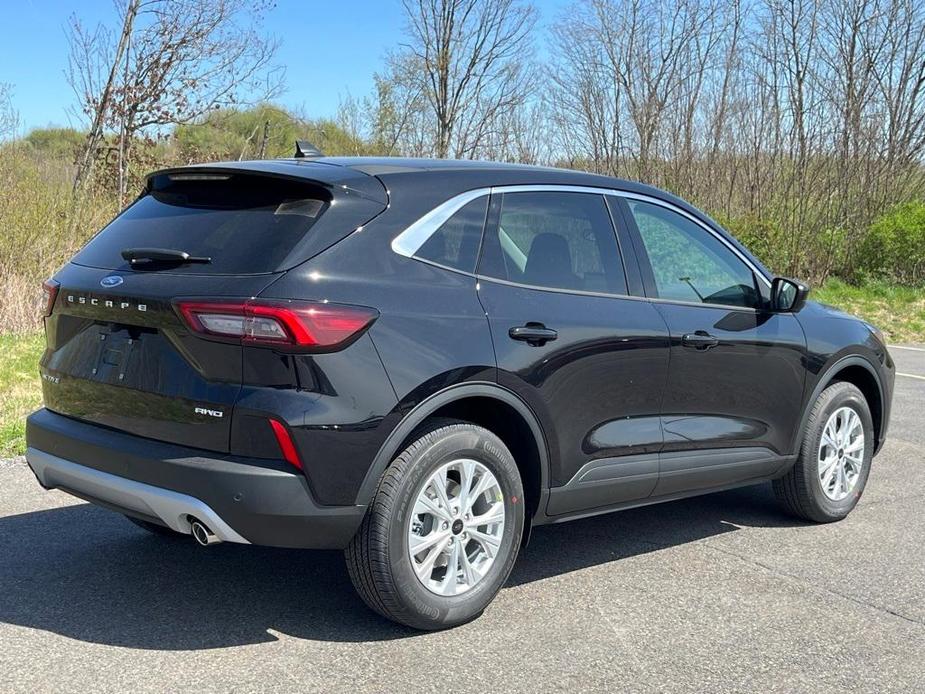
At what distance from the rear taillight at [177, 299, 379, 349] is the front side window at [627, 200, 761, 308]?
1.85 metres

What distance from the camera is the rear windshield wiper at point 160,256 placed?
3680mm

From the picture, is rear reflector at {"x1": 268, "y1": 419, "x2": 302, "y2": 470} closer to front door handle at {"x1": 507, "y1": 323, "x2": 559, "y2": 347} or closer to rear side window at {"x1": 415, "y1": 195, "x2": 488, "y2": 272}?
rear side window at {"x1": 415, "y1": 195, "x2": 488, "y2": 272}

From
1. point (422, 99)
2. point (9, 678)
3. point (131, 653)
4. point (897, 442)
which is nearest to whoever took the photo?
point (9, 678)

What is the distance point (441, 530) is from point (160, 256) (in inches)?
57.4

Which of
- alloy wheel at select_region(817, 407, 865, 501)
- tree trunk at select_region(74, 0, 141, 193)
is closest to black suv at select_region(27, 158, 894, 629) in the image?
alloy wheel at select_region(817, 407, 865, 501)

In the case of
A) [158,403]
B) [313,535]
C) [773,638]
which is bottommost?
[773,638]

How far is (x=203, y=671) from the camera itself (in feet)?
11.2

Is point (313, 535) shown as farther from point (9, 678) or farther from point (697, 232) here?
point (697, 232)

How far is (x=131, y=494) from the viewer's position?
11.8 ft

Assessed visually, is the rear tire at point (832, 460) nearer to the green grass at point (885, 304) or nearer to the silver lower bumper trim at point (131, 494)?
the silver lower bumper trim at point (131, 494)

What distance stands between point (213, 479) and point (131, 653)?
2.39 feet

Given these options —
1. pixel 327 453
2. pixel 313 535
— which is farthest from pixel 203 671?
pixel 327 453

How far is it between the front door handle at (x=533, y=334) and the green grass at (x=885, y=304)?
12.6 metres

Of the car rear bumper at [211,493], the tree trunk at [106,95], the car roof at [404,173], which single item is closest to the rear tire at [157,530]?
the car rear bumper at [211,493]
